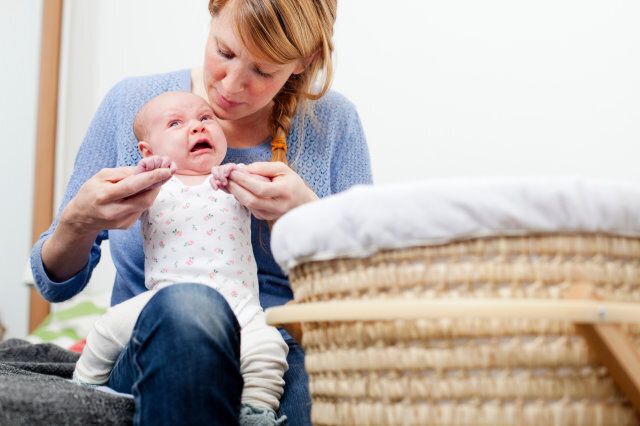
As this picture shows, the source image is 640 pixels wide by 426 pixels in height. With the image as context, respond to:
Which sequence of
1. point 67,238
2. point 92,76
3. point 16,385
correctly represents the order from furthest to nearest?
point 92,76 < point 67,238 < point 16,385

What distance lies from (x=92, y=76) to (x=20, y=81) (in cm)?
24

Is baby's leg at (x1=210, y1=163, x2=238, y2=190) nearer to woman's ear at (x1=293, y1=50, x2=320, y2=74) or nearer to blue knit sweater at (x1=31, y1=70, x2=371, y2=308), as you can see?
blue knit sweater at (x1=31, y1=70, x2=371, y2=308)

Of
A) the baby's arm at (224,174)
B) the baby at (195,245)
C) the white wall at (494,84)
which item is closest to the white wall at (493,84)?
the white wall at (494,84)

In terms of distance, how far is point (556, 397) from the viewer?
66 centimetres

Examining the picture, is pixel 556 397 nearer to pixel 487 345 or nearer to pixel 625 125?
pixel 487 345

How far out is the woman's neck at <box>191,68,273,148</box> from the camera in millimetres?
1383

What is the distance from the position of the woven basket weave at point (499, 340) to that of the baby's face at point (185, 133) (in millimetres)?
586

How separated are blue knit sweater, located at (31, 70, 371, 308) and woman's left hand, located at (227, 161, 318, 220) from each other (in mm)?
212

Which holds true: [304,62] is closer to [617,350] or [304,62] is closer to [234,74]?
[234,74]

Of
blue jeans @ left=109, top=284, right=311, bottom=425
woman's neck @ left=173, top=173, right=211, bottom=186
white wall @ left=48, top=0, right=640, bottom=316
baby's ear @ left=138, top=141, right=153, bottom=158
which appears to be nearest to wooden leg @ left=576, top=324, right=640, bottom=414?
blue jeans @ left=109, top=284, right=311, bottom=425

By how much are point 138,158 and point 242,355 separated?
0.46 m

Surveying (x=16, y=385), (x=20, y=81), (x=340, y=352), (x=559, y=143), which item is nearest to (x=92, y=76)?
(x=20, y=81)

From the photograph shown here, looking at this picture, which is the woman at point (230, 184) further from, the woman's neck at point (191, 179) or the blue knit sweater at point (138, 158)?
the woman's neck at point (191, 179)

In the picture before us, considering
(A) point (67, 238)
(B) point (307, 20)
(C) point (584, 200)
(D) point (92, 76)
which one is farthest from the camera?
(D) point (92, 76)
